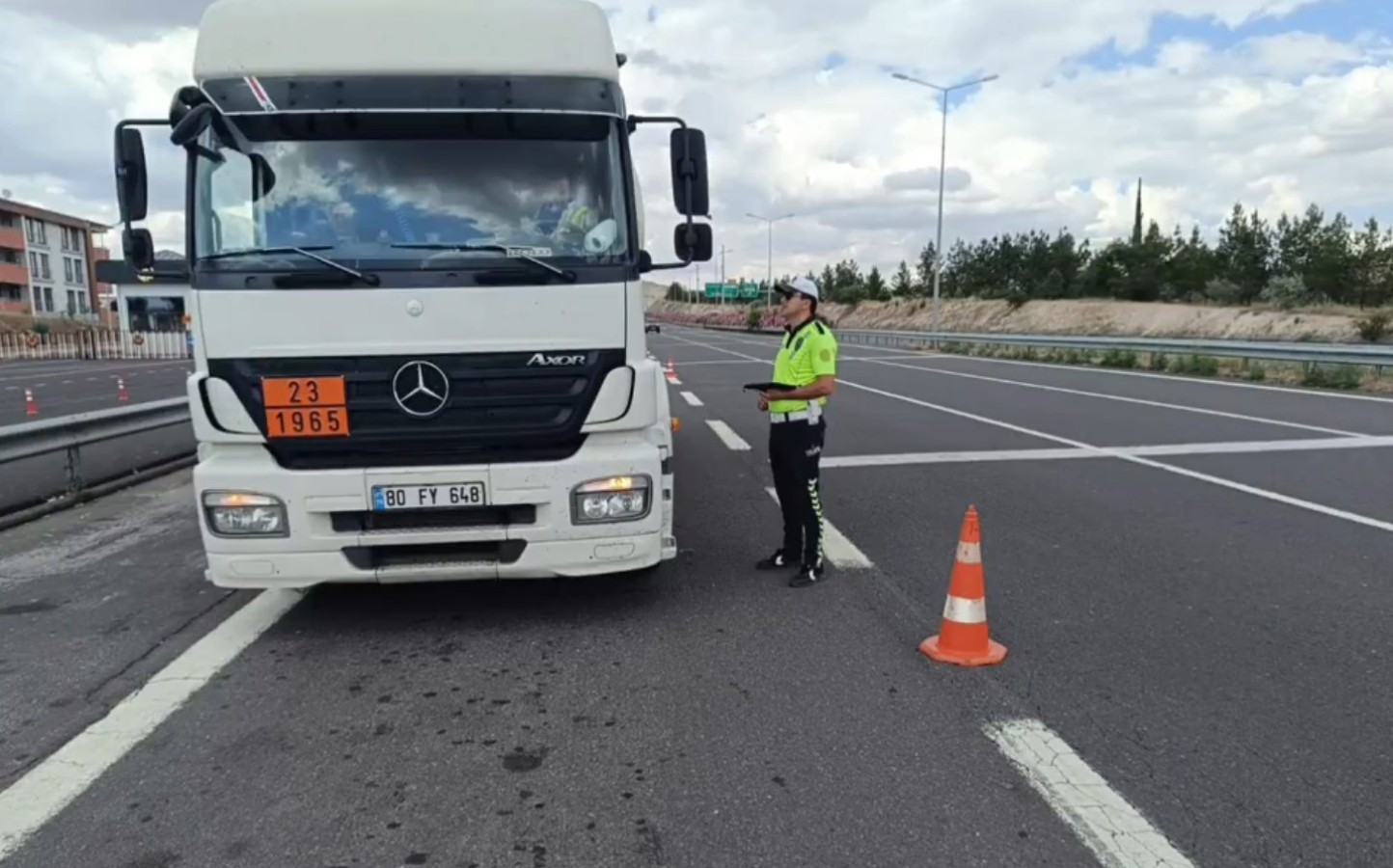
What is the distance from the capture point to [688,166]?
205 inches

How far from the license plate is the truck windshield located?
1086 mm

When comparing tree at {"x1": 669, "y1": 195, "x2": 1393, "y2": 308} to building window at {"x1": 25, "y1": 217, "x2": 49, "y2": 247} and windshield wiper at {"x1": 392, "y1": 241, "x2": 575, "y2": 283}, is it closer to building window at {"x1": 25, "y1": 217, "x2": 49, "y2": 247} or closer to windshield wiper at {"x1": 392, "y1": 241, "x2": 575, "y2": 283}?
windshield wiper at {"x1": 392, "y1": 241, "x2": 575, "y2": 283}

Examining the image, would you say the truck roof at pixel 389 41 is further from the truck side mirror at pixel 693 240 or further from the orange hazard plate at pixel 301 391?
the orange hazard plate at pixel 301 391

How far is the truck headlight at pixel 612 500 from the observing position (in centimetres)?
462

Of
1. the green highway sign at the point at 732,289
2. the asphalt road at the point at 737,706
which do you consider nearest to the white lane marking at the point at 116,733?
the asphalt road at the point at 737,706

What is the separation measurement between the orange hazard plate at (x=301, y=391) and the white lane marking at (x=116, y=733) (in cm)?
133

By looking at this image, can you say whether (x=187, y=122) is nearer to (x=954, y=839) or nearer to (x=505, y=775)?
(x=505, y=775)

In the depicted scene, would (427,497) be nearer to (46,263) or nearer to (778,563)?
(778,563)

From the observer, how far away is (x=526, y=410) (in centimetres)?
454

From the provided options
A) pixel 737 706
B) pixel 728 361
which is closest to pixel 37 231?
pixel 728 361

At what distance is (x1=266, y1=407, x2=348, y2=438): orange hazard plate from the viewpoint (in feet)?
14.4

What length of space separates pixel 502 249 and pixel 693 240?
48.3 inches

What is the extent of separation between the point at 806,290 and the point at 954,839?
11.6ft

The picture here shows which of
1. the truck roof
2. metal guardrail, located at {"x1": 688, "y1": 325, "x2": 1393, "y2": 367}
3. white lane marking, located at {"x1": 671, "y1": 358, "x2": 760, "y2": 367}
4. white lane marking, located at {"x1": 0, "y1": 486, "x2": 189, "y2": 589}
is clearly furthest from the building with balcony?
the truck roof
